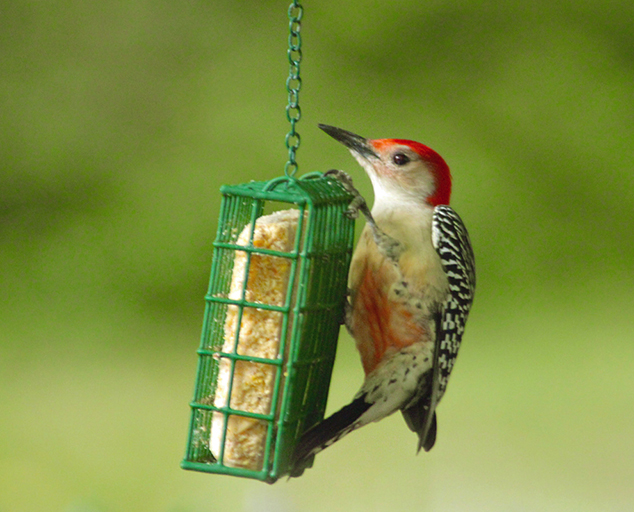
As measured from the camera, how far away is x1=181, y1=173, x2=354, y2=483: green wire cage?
7.13 feet

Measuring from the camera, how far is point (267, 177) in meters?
6.02

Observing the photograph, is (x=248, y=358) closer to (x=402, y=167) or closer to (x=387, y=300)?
(x=387, y=300)

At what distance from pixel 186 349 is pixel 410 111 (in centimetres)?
270

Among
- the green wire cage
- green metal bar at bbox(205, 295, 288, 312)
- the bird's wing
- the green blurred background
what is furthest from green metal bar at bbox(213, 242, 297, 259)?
the green blurred background

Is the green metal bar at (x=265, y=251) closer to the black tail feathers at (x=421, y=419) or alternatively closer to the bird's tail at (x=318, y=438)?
the bird's tail at (x=318, y=438)

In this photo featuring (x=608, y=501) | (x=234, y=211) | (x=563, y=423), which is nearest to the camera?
(x=234, y=211)

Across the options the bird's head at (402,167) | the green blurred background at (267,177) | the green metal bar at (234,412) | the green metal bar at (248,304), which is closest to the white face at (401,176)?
the bird's head at (402,167)

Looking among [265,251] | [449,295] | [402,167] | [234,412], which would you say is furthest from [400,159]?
[234,412]

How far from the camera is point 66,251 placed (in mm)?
6355

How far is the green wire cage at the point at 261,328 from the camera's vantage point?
217 cm

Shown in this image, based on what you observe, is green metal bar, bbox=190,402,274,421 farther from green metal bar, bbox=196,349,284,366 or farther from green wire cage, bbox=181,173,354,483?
green metal bar, bbox=196,349,284,366

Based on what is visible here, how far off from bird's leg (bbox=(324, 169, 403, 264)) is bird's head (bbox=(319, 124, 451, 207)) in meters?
0.27

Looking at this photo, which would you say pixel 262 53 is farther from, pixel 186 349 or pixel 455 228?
pixel 455 228

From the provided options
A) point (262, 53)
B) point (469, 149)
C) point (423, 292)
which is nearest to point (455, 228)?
point (423, 292)
